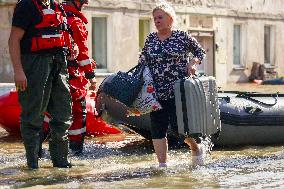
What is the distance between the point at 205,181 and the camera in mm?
6344

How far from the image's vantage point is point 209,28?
25000mm

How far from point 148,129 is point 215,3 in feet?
55.1

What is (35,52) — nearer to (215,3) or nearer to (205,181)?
(205,181)

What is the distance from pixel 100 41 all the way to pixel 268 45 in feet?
30.1

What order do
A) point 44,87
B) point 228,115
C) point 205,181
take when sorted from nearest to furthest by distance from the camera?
point 205,181
point 44,87
point 228,115

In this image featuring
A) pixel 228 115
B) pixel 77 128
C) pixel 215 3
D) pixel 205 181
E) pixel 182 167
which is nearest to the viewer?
pixel 205 181

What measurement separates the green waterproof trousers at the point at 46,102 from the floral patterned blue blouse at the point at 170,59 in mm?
861

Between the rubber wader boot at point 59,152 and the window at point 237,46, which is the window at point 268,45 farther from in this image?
Answer: the rubber wader boot at point 59,152

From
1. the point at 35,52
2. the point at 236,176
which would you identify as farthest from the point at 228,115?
the point at 35,52

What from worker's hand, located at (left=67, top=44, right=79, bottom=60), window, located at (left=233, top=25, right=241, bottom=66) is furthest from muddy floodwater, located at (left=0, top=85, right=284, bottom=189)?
window, located at (left=233, top=25, right=241, bottom=66)

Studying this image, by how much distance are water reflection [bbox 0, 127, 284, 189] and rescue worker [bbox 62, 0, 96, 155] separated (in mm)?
395

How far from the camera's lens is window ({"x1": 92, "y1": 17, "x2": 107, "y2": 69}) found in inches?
840

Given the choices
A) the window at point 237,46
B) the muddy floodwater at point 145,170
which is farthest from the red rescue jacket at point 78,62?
the window at point 237,46

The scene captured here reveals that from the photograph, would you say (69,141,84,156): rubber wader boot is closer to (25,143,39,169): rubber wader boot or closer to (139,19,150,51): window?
(25,143,39,169): rubber wader boot
